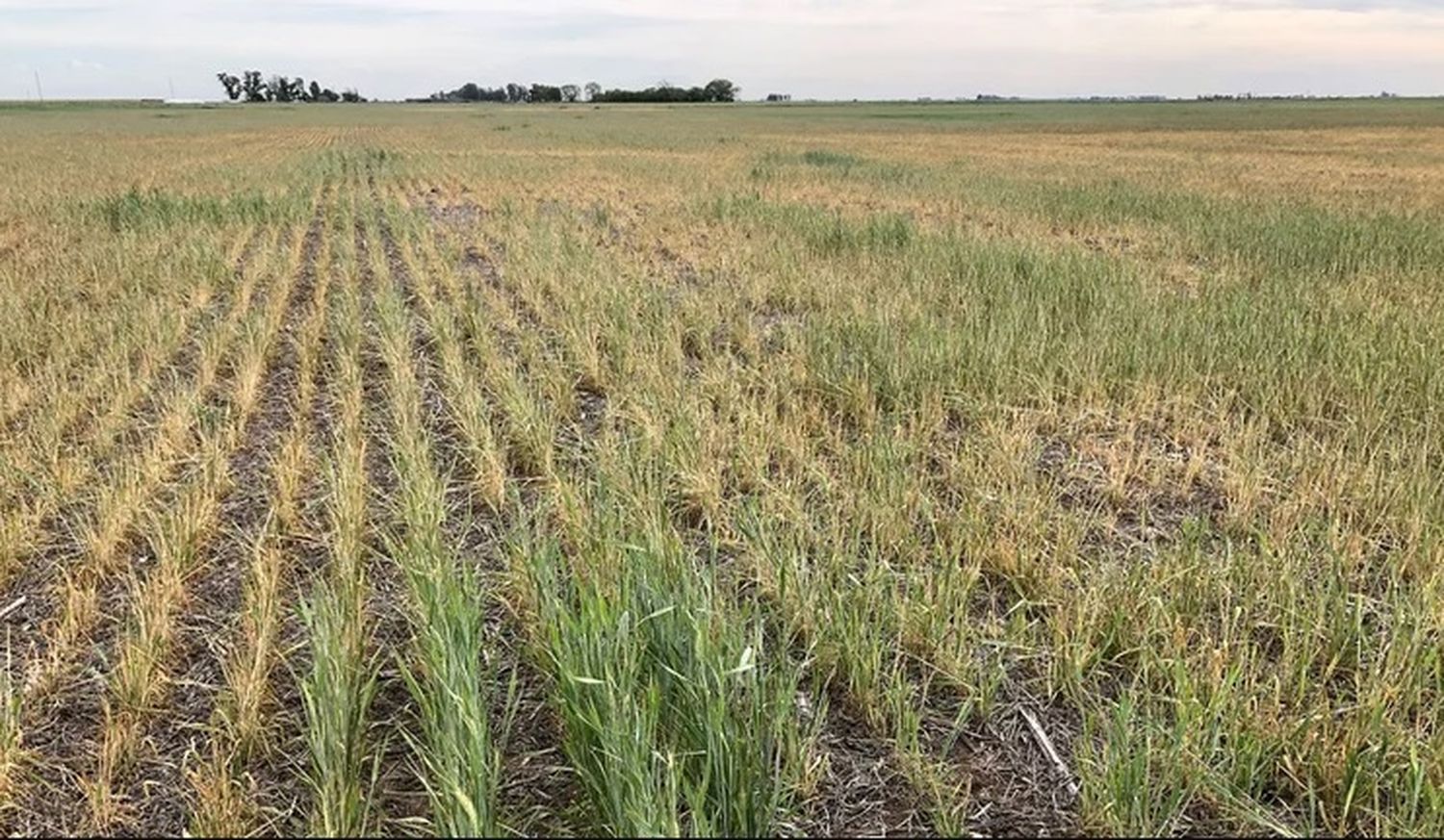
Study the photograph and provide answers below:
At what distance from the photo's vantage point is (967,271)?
9133mm

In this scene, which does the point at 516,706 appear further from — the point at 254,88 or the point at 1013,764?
Answer: the point at 254,88

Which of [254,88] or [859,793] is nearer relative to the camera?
[859,793]

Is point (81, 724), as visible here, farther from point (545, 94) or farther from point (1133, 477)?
point (545, 94)

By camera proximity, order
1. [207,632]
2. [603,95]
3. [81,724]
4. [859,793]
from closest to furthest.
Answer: [859,793]
[81,724]
[207,632]
[603,95]

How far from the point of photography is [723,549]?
382 centimetres

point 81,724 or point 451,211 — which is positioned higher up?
point 451,211

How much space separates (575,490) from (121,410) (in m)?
2.97

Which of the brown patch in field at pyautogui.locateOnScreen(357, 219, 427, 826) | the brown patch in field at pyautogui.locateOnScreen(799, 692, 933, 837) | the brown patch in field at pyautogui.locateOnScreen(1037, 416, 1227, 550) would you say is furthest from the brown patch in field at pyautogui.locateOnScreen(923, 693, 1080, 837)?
the brown patch in field at pyautogui.locateOnScreen(357, 219, 427, 826)

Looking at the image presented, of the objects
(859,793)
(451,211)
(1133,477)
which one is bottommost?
(859,793)

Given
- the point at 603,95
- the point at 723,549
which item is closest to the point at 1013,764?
the point at 723,549

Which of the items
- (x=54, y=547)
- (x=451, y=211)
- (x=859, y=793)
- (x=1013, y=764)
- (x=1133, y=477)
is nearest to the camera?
(x=859, y=793)

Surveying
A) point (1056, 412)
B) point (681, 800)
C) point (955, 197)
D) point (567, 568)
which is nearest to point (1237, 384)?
point (1056, 412)

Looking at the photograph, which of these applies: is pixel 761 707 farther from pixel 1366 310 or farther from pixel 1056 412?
pixel 1366 310

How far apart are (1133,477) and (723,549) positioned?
2141 mm
